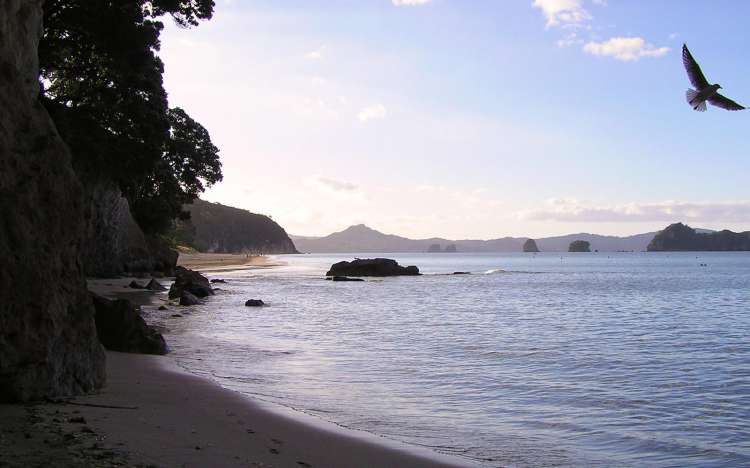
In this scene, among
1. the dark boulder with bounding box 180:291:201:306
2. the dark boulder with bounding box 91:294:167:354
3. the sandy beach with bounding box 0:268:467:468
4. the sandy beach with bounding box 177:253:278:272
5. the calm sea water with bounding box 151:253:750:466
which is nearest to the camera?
the sandy beach with bounding box 0:268:467:468

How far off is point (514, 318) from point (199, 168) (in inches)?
1158

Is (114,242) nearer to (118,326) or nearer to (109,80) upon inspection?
(109,80)

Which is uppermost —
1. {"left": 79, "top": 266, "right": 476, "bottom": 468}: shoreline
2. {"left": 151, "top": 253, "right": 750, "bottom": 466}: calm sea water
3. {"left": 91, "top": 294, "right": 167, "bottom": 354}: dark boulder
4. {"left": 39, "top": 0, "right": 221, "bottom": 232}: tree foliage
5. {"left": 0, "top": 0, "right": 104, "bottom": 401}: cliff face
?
{"left": 39, "top": 0, "right": 221, "bottom": 232}: tree foliage

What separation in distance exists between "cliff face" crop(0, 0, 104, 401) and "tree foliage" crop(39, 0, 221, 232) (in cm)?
1528

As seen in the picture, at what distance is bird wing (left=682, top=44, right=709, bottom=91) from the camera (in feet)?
21.1

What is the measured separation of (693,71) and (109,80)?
26.7m

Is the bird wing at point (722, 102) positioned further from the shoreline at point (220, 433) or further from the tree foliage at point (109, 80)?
the tree foliage at point (109, 80)

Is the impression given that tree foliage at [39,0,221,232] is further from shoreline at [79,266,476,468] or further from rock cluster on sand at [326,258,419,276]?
rock cluster on sand at [326,258,419,276]

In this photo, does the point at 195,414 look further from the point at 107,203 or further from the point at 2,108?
the point at 107,203

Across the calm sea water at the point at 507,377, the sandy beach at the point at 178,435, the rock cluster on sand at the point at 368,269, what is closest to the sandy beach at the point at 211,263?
the rock cluster on sand at the point at 368,269

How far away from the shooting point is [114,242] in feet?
137

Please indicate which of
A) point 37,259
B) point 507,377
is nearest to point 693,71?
point 37,259

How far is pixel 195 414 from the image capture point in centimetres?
818

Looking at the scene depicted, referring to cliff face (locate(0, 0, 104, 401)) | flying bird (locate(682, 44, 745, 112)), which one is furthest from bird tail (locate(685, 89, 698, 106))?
cliff face (locate(0, 0, 104, 401))
